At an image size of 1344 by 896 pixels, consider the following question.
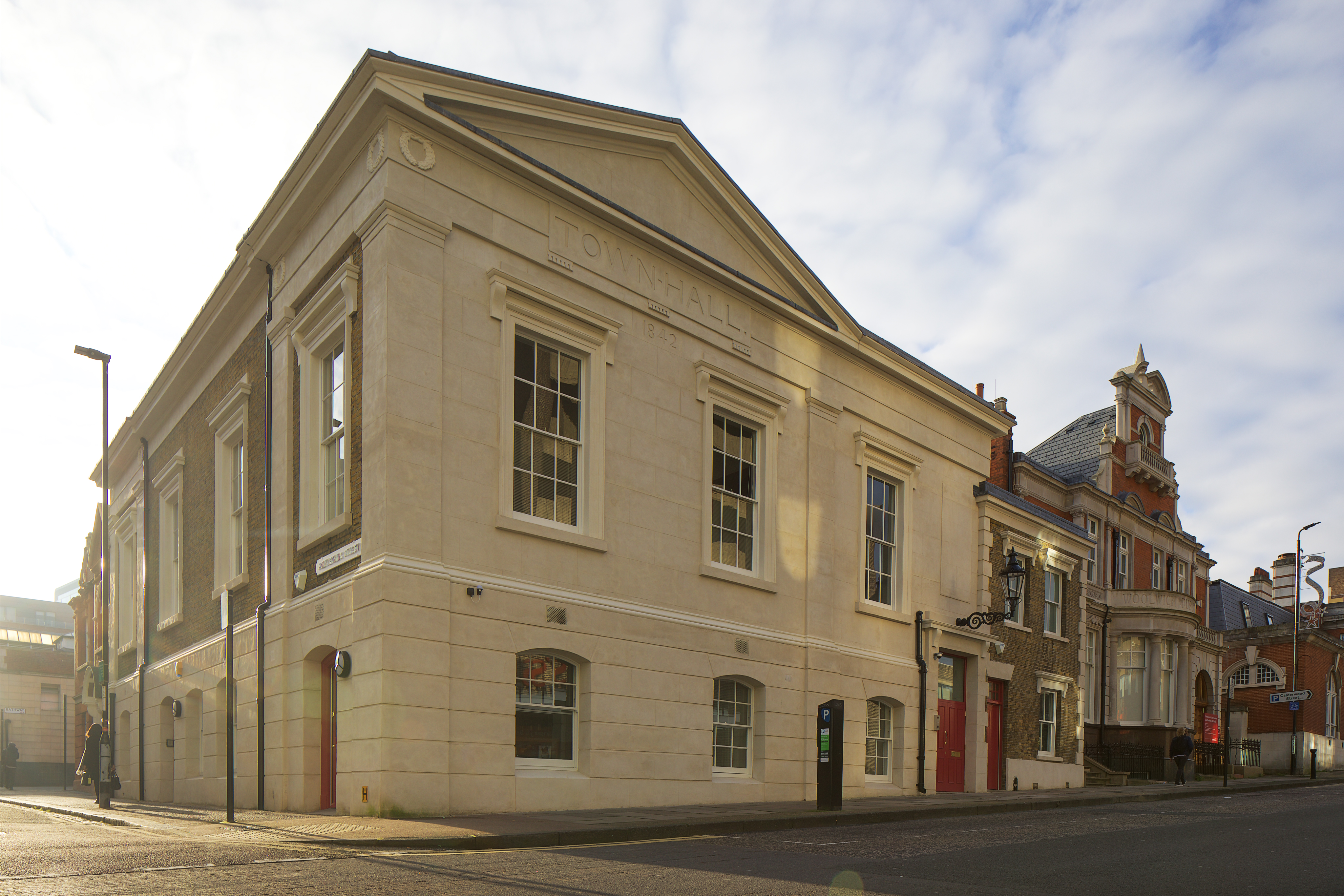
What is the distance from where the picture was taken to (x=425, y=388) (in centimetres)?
1333

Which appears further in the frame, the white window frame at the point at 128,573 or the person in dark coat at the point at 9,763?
the person in dark coat at the point at 9,763

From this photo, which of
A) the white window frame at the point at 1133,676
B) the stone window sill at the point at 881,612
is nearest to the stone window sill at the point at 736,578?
the stone window sill at the point at 881,612

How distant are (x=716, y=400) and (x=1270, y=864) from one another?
1094 cm

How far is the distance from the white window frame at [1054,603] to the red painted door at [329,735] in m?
18.6

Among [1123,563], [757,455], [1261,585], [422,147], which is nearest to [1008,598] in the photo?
[757,455]

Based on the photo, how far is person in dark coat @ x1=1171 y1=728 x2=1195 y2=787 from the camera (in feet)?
98.1

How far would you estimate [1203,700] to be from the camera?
43156mm

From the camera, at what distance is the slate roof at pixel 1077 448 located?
37.7m

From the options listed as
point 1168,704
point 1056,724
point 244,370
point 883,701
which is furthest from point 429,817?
point 1168,704

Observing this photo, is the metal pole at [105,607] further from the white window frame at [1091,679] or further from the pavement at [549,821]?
the white window frame at [1091,679]

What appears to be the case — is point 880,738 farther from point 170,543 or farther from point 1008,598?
point 170,543

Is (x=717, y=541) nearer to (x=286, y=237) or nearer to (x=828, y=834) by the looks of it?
(x=828, y=834)

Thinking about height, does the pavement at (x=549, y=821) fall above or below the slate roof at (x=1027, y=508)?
below

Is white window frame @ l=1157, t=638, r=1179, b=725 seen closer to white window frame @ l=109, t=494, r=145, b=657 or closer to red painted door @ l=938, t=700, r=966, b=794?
red painted door @ l=938, t=700, r=966, b=794
